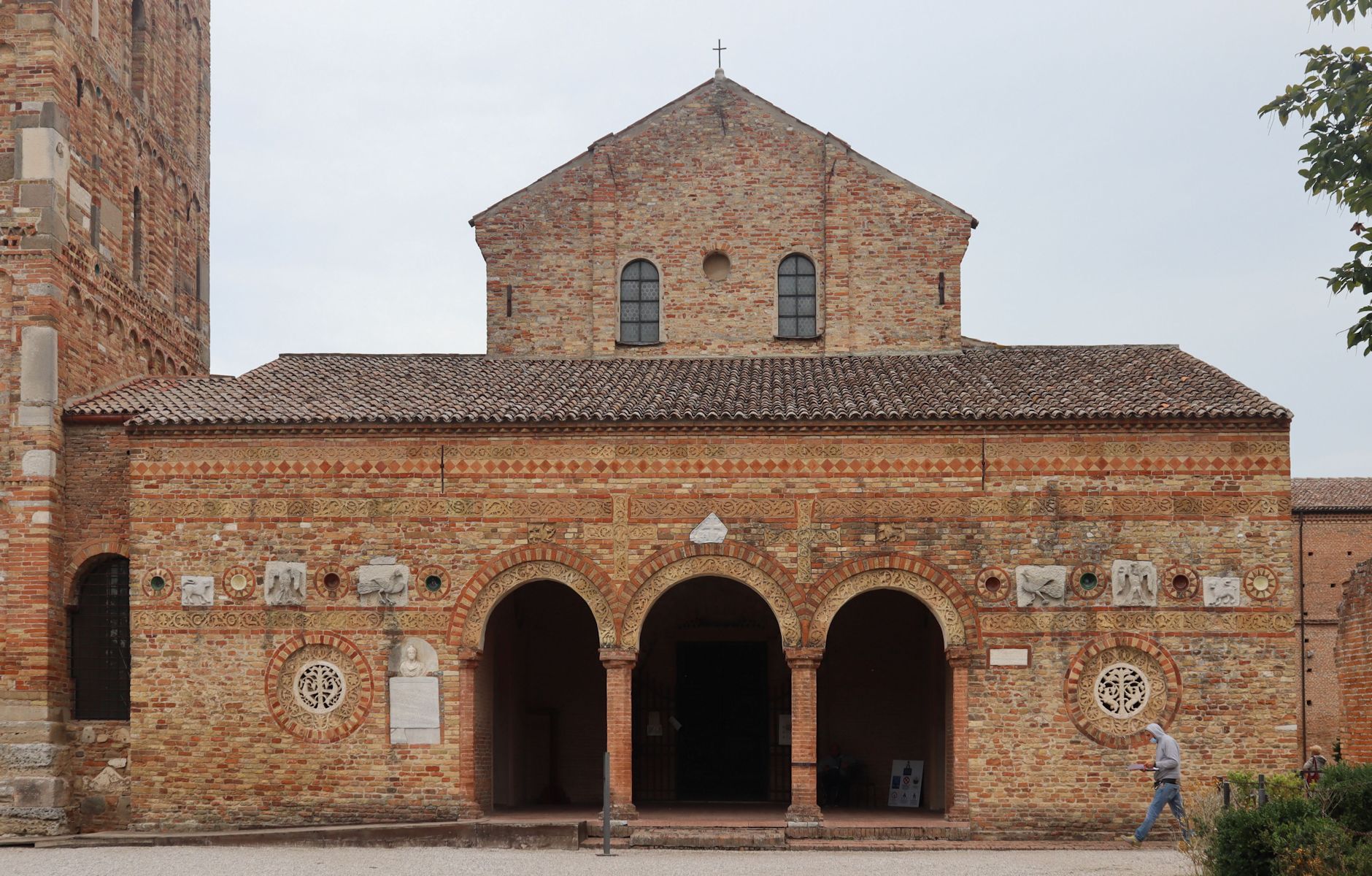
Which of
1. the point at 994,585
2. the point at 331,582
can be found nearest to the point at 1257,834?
the point at 994,585

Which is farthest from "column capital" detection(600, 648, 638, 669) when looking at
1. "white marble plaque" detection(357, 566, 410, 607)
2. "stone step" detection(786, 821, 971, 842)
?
"stone step" detection(786, 821, 971, 842)

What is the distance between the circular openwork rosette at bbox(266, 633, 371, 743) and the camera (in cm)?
1911

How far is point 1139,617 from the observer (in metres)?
18.8

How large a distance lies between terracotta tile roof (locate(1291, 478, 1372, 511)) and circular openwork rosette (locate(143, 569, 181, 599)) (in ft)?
87.2

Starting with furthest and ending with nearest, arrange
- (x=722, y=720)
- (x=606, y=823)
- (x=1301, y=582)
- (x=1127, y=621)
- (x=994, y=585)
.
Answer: (x=1301, y=582)
(x=722, y=720)
(x=994, y=585)
(x=1127, y=621)
(x=606, y=823)

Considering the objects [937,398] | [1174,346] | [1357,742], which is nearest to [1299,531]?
[1174,346]

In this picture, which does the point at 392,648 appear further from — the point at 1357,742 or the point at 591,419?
the point at 1357,742

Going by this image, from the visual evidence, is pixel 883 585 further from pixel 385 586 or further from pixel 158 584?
pixel 158 584

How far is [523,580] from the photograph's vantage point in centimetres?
1933

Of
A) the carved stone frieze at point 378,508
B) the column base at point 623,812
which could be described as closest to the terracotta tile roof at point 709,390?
the carved stone frieze at point 378,508

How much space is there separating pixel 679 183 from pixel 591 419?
5.97 meters

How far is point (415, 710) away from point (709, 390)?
588 cm

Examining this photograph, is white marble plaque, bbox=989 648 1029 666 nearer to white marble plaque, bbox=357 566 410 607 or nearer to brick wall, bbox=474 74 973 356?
brick wall, bbox=474 74 973 356

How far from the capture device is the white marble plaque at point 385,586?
759 inches
